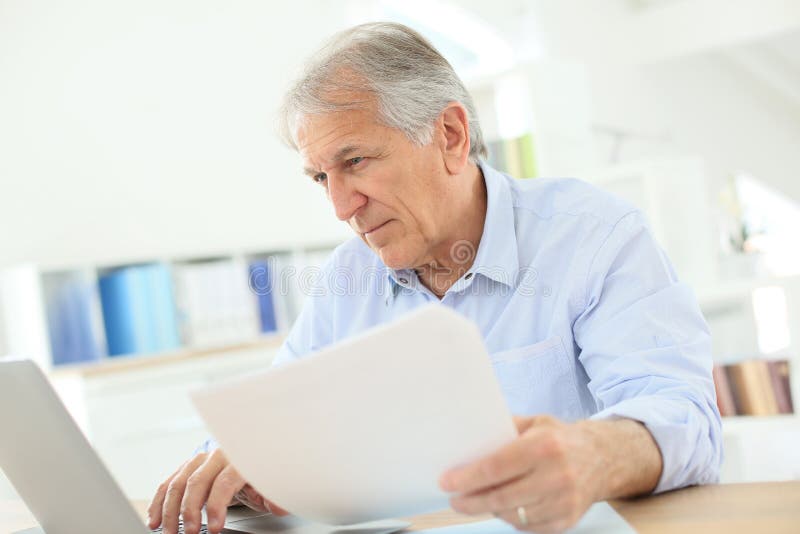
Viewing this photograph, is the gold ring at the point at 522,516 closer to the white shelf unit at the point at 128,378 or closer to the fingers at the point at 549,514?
the fingers at the point at 549,514

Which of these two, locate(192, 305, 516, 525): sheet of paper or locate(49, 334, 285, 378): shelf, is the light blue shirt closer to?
locate(192, 305, 516, 525): sheet of paper

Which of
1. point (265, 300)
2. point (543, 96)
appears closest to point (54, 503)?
point (543, 96)

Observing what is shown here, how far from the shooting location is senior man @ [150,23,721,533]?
104 centimetres

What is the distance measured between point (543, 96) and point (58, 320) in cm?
208

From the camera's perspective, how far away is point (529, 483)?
29.1 inches

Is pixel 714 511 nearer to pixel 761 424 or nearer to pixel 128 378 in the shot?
pixel 761 424

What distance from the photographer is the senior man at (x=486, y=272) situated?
1045mm

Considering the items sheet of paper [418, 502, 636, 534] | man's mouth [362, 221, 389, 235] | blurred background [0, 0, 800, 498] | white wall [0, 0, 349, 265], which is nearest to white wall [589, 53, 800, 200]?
blurred background [0, 0, 800, 498]

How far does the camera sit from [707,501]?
0.88m

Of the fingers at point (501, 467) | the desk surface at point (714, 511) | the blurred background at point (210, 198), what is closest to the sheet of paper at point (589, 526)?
A: the desk surface at point (714, 511)

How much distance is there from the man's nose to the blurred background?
5.47 feet

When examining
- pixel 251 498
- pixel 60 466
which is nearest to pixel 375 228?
pixel 251 498

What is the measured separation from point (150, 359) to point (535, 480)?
2848mm

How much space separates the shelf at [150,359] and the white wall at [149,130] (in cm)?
52
